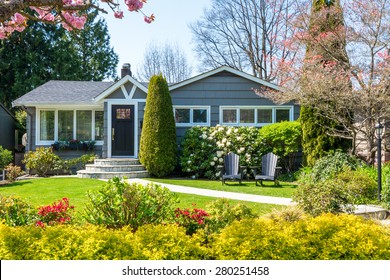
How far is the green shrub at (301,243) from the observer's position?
367 centimetres

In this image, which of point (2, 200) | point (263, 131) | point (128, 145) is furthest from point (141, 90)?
point (2, 200)

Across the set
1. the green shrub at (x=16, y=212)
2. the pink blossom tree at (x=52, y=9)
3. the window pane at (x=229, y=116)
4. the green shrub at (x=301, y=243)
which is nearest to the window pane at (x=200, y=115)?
the window pane at (x=229, y=116)

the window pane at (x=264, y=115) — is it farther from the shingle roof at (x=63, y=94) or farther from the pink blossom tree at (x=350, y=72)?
the shingle roof at (x=63, y=94)

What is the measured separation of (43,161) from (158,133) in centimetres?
435

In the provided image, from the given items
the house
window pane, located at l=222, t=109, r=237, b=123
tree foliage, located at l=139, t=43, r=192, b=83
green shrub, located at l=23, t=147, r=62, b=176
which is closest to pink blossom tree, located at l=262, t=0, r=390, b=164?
window pane, located at l=222, t=109, r=237, b=123

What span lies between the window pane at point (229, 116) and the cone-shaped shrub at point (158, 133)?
7.23ft

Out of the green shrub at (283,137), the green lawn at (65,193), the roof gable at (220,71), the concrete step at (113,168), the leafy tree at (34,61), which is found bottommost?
the green lawn at (65,193)

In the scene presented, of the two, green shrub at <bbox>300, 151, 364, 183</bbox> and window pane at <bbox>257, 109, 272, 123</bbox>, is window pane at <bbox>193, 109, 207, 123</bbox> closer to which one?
window pane at <bbox>257, 109, 272, 123</bbox>

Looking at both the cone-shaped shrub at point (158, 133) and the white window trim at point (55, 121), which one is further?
the white window trim at point (55, 121)

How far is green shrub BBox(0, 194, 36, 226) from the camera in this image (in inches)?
181

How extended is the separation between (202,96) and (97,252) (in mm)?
10957

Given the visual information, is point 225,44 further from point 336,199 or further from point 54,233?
point 54,233

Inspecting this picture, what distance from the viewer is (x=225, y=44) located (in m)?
27.2

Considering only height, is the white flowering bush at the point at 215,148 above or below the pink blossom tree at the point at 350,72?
below
